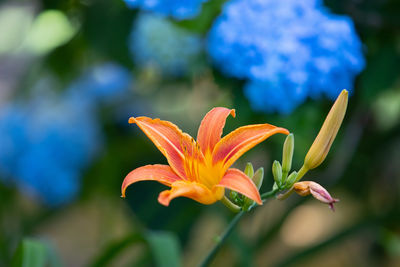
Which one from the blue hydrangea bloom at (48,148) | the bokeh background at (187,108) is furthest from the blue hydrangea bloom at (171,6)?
the blue hydrangea bloom at (48,148)

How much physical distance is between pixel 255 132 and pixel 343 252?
1254 mm

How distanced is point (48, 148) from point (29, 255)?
471 millimetres

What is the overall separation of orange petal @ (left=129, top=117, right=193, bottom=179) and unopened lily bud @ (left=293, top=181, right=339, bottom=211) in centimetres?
10

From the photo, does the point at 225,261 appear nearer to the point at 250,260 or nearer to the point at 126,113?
the point at 250,260

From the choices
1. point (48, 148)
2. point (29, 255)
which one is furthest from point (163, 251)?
point (48, 148)

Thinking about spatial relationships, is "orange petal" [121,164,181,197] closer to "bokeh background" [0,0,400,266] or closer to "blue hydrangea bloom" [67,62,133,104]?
"bokeh background" [0,0,400,266]

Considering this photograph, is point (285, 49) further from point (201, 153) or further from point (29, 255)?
point (29, 255)

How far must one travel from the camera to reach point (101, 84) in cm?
124

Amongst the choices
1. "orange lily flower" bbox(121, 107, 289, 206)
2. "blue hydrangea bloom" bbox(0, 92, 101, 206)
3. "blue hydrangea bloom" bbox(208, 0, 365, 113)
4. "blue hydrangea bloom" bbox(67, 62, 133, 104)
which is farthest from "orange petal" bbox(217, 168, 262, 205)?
"blue hydrangea bloom" bbox(67, 62, 133, 104)

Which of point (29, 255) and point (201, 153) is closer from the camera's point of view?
point (201, 153)

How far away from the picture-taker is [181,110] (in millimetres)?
1386

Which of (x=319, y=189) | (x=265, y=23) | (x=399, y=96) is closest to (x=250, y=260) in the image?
(x=399, y=96)

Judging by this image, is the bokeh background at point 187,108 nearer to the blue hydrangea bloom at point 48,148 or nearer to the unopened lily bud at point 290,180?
the blue hydrangea bloom at point 48,148

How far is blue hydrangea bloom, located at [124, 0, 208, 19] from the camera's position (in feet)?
2.17
